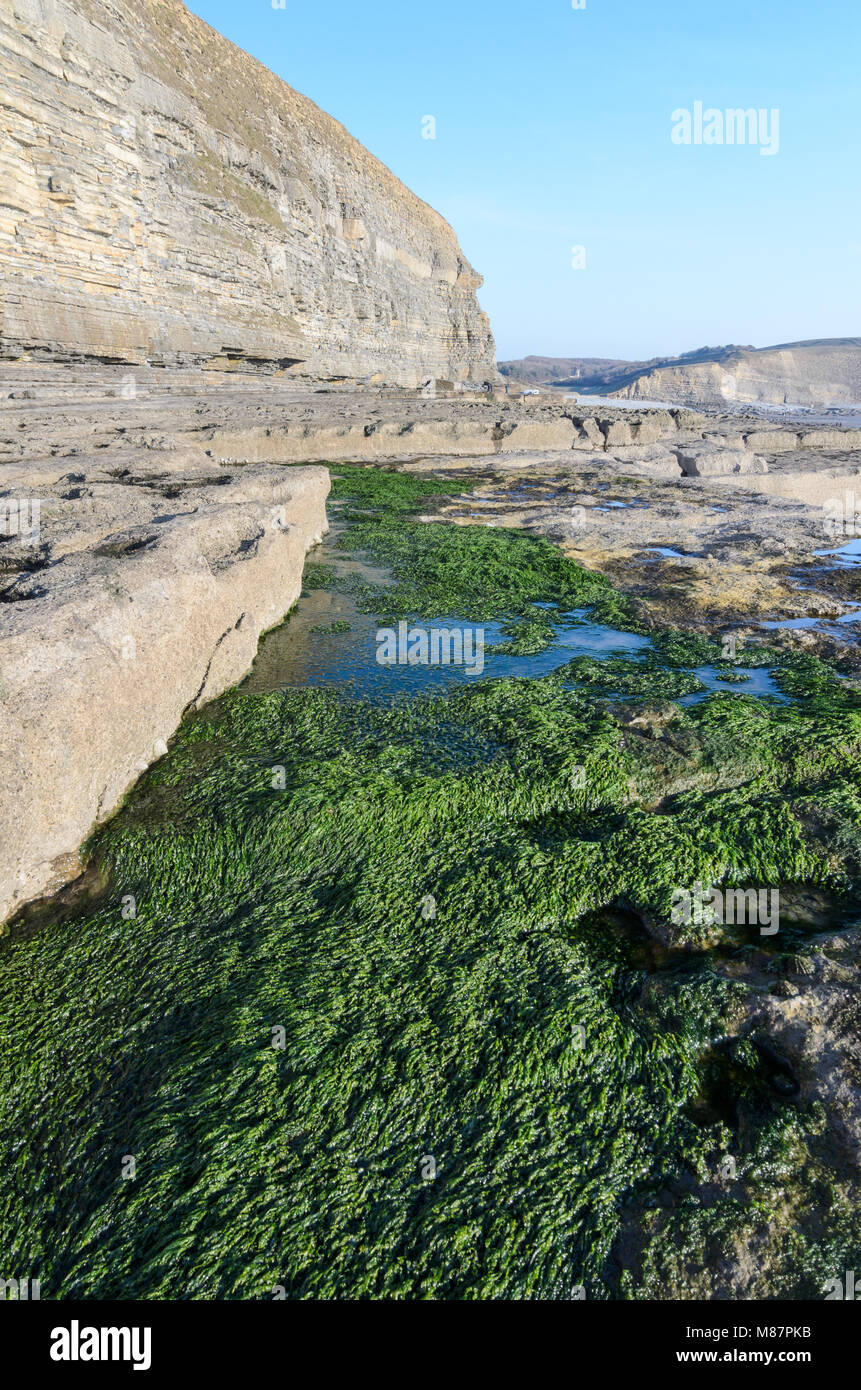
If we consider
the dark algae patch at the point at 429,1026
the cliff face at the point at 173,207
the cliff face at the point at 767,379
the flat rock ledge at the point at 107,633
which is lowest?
the dark algae patch at the point at 429,1026

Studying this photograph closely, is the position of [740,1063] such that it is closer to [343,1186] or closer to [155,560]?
[343,1186]

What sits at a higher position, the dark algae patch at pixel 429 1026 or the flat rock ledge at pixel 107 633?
the flat rock ledge at pixel 107 633

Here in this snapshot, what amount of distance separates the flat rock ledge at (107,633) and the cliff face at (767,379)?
325 ft

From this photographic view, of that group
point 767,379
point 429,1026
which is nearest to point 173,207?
point 429,1026

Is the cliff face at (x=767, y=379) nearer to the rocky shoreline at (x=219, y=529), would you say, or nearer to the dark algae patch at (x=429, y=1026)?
the rocky shoreline at (x=219, y=529)

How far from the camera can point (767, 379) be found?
371 ft

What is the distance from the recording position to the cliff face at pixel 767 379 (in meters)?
101

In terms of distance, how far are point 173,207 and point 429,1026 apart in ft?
96.9

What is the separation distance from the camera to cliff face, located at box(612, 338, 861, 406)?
101 metres

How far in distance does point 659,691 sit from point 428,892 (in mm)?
3103

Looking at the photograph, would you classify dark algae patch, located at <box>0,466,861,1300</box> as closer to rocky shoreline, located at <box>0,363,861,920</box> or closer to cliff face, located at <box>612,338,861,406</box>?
rocky shoreline, located at <box>0,363,861,920</box>

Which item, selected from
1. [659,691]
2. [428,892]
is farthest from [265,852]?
[659,691]

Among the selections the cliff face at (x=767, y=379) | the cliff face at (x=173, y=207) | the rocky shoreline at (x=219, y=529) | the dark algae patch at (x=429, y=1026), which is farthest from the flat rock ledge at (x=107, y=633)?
the cliff face at (x=767, y=379)

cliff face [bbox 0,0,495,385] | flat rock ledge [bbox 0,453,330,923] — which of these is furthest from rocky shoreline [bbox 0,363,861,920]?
cliff face [bbox 0,0,495,385]
